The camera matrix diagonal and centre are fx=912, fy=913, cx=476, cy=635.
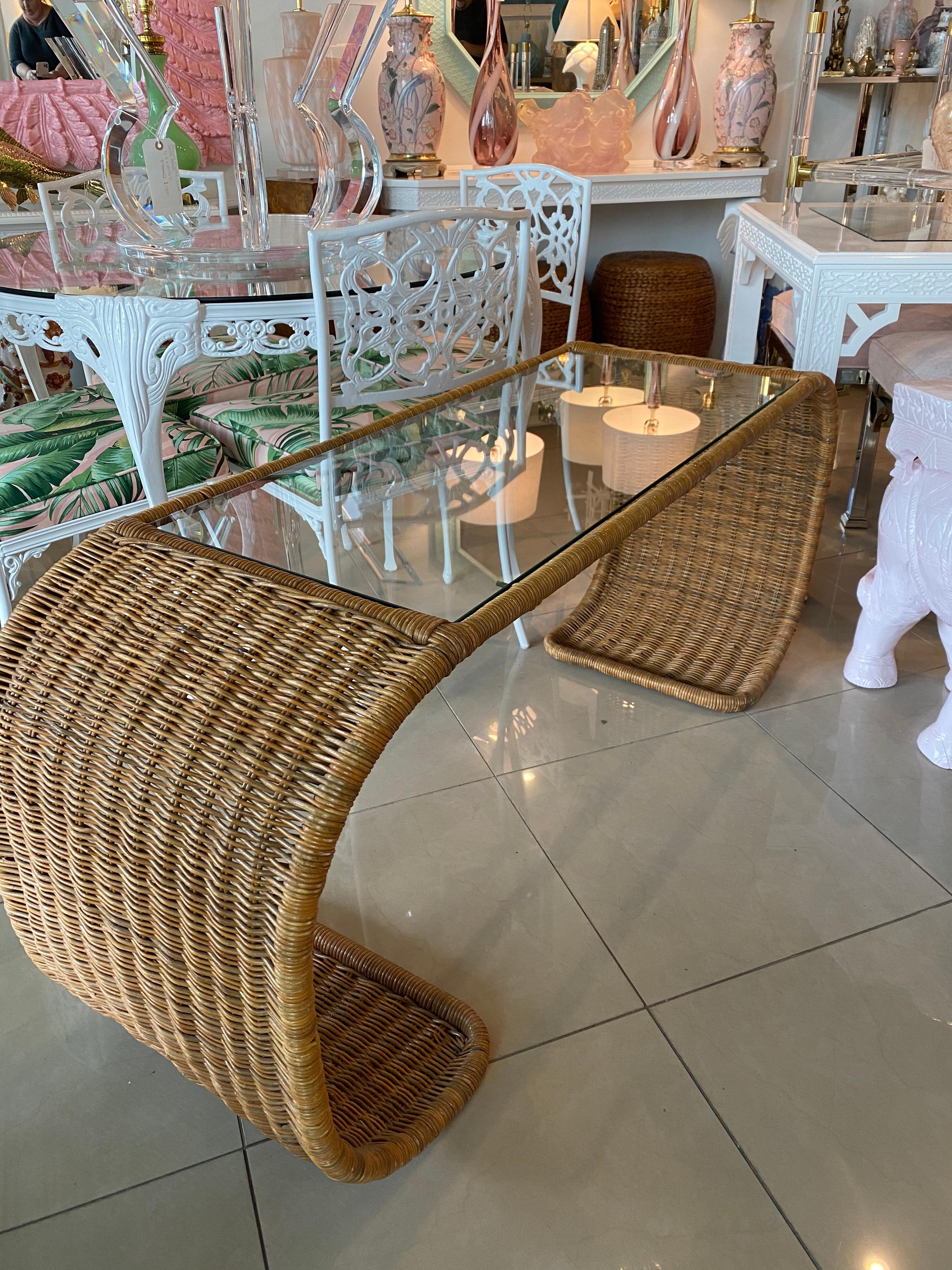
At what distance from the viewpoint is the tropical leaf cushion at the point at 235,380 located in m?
1.97

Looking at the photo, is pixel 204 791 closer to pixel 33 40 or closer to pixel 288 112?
pixel 288 112

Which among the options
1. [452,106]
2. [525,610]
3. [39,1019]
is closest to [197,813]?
[525,610]

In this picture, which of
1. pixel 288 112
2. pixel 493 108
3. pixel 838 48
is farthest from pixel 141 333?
pixel 838 48

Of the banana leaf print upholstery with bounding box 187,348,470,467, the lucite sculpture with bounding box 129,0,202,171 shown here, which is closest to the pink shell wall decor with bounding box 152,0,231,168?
the lucite sculpture with bounding box 129,0,202,171

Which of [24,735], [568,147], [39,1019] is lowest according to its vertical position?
[39,1019]

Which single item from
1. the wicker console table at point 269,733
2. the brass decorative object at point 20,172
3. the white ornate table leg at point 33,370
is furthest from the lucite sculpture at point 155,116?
the wicker console table at point 269,733

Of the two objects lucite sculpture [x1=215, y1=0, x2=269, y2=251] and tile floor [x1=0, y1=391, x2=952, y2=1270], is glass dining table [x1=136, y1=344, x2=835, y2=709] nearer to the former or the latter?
tile floor [x1=0, y1=391, x2=952, y2=1270]

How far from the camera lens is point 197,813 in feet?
2.41

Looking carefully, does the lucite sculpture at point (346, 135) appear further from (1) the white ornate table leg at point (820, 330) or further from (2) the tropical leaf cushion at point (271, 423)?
(1) the white ornate table leg at point (820, 330)

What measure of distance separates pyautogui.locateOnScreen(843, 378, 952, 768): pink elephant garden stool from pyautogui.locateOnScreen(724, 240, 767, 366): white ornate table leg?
31.6 inches

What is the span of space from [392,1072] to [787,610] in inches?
46.9

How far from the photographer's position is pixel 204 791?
736mm

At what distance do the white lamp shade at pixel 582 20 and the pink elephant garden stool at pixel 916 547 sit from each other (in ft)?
7.78

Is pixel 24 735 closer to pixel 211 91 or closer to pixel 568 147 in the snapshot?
pixel 211 91
